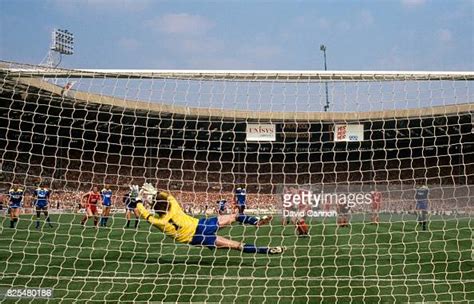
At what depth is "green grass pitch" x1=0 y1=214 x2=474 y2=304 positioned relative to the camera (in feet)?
21.5

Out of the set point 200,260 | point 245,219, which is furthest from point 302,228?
point 200,260

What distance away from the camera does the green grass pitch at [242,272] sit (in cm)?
655

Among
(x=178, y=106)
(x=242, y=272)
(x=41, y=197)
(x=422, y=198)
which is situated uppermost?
(x=178, y=106)

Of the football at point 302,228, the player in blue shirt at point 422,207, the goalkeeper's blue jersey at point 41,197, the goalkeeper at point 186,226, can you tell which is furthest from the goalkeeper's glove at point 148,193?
the goalkeeper's blue jersey at point 41,197

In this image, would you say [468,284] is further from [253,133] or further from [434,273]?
[253,133]

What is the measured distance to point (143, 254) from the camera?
10.2 m

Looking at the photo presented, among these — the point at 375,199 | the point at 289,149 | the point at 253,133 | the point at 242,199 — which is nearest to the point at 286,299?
the point at 253,133

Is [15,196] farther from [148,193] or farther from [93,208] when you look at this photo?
[148,193]

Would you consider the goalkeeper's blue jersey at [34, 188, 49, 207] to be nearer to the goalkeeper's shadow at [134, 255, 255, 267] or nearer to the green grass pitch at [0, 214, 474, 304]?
the green grass pitch at [0, 214, 474, 304]

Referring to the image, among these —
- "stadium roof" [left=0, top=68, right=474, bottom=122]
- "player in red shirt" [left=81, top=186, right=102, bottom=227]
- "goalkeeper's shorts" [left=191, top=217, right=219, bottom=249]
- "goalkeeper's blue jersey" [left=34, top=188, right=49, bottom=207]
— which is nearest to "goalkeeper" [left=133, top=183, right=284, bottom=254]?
"goalkeeper's shorts" [left=191, top=217, right=219, bottom=249]

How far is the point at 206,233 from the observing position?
29.4ft
